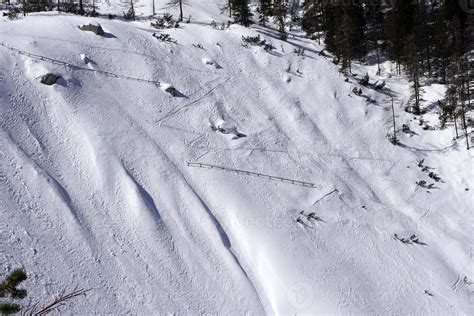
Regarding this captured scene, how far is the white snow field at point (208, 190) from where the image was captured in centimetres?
1574

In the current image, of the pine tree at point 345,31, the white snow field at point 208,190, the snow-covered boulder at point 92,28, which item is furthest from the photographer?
the pine tree at point 345,31

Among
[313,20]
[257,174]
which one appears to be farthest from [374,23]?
[257,174]

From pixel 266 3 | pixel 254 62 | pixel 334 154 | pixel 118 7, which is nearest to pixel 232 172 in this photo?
pixel 334 154

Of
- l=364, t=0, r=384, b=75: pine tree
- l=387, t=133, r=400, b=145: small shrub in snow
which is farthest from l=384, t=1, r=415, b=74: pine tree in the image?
l=387, t=133, r=400, b=145: small shrub in snow

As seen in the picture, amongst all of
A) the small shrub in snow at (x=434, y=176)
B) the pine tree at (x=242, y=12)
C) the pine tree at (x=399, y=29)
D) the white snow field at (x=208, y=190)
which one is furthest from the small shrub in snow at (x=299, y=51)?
the small shrub in snow at (x=434, y=176)

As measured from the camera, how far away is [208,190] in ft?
67.6

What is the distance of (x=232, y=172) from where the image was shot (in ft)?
73.2

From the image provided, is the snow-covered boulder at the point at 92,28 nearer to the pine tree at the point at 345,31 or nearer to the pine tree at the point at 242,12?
the pine tree at the point at 242,12

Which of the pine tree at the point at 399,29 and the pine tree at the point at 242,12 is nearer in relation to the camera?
the pine tree at the point at 399,29

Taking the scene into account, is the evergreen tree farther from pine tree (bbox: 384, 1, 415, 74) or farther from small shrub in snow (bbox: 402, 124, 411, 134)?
small shrub in snow (bbox: 402, 124, 411, 134)

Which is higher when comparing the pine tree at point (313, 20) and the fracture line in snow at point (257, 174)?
the pine tree at point (313, 20)

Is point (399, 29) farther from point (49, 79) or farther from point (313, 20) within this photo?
point (49, 79)

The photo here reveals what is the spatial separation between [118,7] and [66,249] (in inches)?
1661

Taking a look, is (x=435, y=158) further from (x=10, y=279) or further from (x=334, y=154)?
(x=10, y=279)
